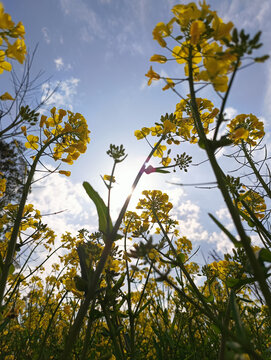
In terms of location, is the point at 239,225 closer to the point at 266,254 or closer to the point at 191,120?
the point at 266,254

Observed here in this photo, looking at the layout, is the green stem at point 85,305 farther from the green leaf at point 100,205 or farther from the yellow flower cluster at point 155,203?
the yellow flower cluster at point 155,203

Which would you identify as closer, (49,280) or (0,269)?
(0,269)

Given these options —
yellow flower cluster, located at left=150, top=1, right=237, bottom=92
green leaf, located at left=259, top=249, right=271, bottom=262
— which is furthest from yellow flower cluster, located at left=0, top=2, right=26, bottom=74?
green leaf, located at left=259, top=249, right=271, bottom=262

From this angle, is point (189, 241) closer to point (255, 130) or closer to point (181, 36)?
point (255, 130)

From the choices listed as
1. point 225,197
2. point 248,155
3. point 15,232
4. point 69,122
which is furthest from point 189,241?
point 225,197

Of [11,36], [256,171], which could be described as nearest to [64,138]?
[11,36]

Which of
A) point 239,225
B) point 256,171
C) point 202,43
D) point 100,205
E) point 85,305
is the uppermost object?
point 256,171

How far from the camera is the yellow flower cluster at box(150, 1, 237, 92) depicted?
3.14ft

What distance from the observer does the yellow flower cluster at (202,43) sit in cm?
96

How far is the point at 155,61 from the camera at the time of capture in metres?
1.38

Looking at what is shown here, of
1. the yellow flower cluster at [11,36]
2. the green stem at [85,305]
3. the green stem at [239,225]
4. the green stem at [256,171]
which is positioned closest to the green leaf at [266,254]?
the green stem at [239,225]

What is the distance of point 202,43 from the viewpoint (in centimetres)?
117

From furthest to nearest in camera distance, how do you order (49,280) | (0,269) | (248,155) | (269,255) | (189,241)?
(49,280)
(189,241)
(248,155)
(0,269)
(269,255)

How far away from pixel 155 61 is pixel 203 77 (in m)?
0.45
